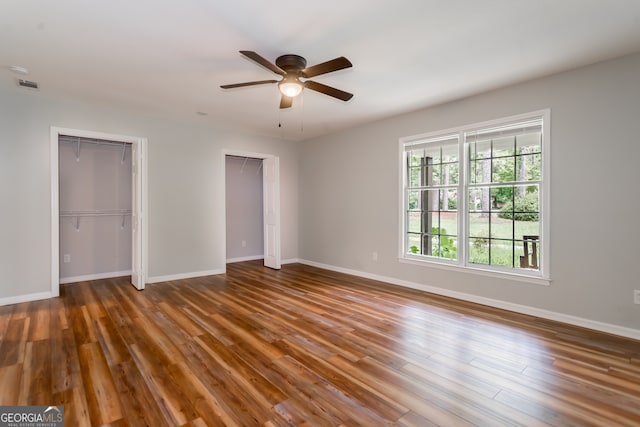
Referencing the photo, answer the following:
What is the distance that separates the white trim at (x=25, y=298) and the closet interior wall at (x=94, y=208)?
0.95 meters

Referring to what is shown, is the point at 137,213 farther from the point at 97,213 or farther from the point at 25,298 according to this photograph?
the point at 25,298

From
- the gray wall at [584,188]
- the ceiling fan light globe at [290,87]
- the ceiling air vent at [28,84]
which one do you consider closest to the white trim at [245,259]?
the gray wall at [584,188]

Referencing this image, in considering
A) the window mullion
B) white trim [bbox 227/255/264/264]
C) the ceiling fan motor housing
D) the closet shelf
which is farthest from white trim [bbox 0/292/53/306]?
the window mullion

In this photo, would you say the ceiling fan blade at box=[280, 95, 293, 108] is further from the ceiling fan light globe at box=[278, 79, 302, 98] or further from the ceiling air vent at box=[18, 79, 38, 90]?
the ceiling air vent at box=[18, 79, 38, 90]

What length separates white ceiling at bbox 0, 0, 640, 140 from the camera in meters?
2.26

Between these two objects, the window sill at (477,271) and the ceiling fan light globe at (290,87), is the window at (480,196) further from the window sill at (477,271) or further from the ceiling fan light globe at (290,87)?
the ceiling fan light globe at (290,87)

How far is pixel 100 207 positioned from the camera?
5.34m

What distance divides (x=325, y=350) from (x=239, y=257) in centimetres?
475

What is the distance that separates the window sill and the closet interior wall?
4.89 metres

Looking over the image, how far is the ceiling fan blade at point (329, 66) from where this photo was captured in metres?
2.38

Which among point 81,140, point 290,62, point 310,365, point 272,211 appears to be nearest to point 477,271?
point 310,365

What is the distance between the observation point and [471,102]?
4.03m

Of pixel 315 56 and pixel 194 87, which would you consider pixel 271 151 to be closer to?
pixel 194 87

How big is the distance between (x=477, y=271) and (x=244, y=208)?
4.96m
